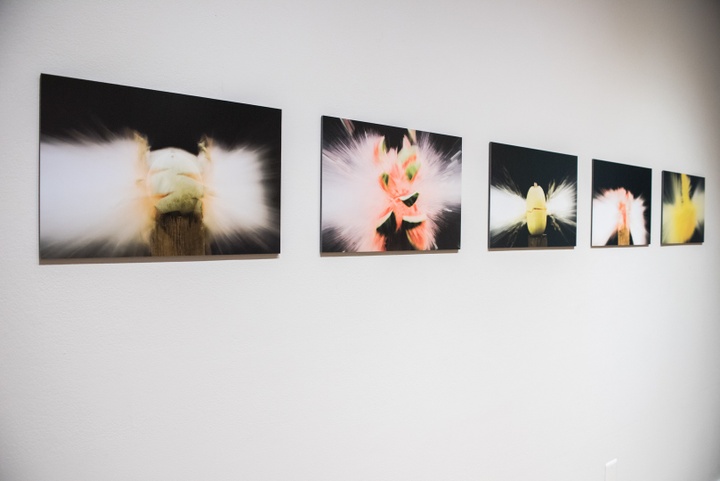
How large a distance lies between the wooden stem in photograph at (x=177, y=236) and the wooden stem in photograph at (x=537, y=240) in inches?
43.1

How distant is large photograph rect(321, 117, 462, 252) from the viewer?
3.86 feet

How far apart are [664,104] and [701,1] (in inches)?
25.6

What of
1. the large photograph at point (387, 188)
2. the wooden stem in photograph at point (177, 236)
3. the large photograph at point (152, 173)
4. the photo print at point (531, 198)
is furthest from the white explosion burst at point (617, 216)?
the wooden stem in photograph at point (177, 236)

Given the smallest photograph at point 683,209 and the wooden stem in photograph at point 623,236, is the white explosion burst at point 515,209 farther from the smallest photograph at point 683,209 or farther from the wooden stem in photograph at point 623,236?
the smallest photograph at point 683,209

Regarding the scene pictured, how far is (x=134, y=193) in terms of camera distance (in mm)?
923

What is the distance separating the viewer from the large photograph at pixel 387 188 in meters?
1.18

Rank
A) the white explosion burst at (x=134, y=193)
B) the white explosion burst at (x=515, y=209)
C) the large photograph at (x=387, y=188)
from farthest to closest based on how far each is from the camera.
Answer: the white explosion burst at (x=515, y=209) < the large photograph at (x=387, y=188) < the white explosion burst at (x=134, y=193)

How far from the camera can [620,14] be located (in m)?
1.92

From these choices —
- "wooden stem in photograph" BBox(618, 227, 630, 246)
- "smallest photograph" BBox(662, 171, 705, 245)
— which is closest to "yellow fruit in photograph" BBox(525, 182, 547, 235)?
"wooden stem in photograph" BBox(618, 227, 630, 246)

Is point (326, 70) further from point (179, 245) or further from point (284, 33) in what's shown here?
point (179, 245)

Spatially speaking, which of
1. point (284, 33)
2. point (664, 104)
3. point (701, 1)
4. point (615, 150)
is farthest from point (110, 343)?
point (701, 1)

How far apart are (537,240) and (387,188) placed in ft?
2.17

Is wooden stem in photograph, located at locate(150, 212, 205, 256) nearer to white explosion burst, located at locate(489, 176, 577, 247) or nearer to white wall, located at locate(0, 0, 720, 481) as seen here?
white wall, located at locate(0, 0, 720, 481)

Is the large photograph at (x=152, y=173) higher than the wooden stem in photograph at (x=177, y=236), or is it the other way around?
the large photograph at (x=152, y=173)
